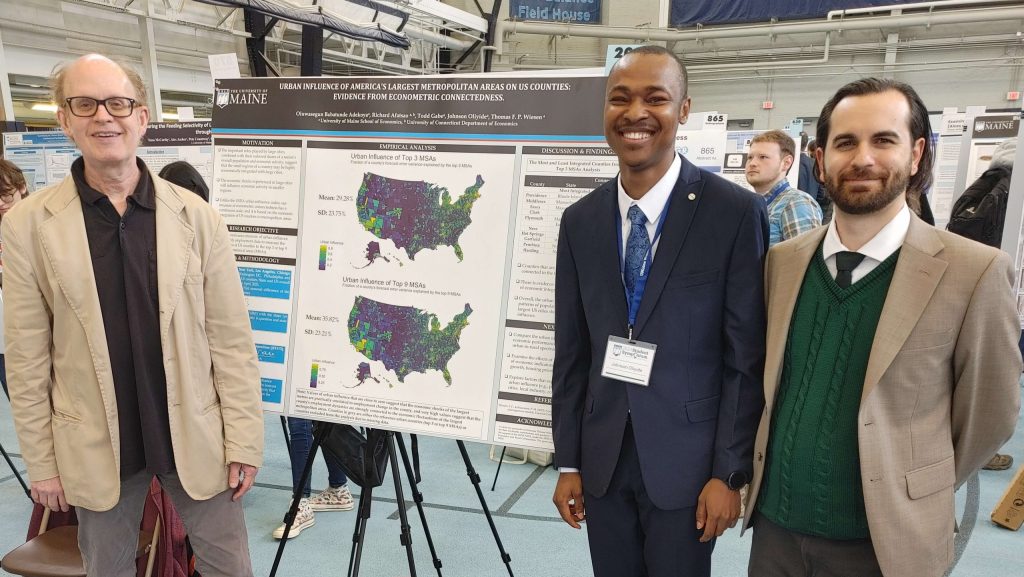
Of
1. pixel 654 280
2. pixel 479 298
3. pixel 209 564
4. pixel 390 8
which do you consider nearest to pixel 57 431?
pixel 209 564

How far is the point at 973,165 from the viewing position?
5.34 m

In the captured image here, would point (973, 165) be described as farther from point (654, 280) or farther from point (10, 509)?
point (10, 509)

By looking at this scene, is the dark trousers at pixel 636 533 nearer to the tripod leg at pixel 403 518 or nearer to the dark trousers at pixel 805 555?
the dark trousers at pixel 805 555

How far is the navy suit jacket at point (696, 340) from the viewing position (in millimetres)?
1346

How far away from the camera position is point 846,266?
4.27ft

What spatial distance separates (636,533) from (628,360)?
43 centimetres

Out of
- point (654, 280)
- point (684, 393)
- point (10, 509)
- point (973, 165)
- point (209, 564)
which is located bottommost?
point (10, 509)

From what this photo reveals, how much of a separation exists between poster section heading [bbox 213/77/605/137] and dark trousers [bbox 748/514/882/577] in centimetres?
109

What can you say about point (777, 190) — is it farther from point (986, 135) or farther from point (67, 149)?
point (67, 149)

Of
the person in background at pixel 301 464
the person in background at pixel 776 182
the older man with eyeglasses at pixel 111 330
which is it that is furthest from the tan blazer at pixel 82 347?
the person in background at pixel 776 182

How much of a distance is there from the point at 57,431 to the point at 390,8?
543 cm

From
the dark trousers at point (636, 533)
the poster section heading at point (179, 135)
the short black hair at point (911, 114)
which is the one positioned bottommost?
the dark trousers at point (636, 533)

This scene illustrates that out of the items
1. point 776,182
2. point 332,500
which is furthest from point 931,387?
point 332,500

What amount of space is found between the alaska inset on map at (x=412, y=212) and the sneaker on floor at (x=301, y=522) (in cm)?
165
